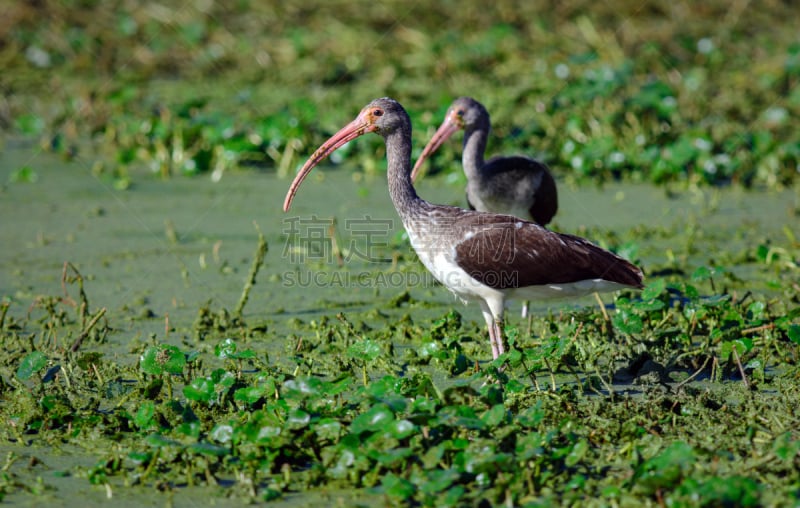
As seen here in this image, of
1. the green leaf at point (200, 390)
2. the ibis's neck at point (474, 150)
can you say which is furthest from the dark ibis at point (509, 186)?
the green leaf at point (200, 390)

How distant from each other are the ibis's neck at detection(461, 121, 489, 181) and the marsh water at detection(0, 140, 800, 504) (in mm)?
635

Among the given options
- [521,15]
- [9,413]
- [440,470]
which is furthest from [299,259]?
[521,15]

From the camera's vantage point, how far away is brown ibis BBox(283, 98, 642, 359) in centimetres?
497

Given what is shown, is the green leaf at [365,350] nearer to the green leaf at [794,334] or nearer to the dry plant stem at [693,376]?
the dry plant stem at [693,376]

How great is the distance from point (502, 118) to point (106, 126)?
3.69 m

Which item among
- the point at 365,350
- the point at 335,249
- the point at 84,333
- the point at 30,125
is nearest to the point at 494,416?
the point at 365,350

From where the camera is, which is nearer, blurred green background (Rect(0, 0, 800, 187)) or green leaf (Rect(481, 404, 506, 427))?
green leaf (Rect(481, 404, 506, 427))

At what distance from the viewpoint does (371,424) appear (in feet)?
13.0

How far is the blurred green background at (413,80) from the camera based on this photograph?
9.05 m

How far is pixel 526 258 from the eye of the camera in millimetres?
5055

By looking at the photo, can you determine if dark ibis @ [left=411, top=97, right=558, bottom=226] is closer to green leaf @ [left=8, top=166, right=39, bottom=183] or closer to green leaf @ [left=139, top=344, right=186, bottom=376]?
green leaf @ [left=139, top=344, right=186, bottom=376]

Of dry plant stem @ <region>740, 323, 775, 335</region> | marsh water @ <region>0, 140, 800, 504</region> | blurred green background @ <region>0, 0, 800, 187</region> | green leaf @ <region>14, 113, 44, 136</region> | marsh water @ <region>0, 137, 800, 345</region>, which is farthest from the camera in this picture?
green leaf @ <region>14, 113, 44, 136</region>

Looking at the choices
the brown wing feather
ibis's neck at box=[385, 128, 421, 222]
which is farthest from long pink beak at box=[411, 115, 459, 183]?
the brown wing feather

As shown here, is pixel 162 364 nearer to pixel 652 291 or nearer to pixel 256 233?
pixel 652 291
